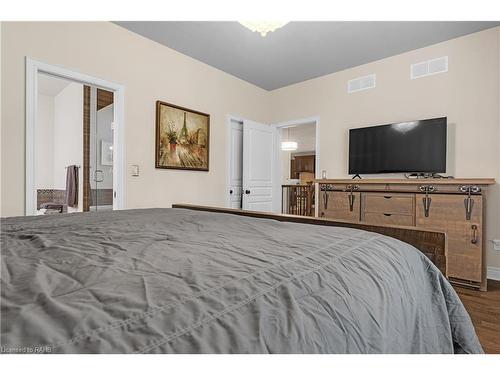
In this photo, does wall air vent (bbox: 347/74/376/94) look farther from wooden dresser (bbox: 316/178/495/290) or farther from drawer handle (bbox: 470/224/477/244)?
drawer handle (bbox: 470/224/477/244)

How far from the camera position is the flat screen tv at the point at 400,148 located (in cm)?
322

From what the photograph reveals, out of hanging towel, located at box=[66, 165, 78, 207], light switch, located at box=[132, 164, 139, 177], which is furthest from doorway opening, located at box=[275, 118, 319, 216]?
hanging towel, located at box=[66, 165, 78, 207]

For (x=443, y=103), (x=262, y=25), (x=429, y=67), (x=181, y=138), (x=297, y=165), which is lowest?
(x=181, y=138)

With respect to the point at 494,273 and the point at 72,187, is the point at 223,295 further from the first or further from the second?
the point at 72,187

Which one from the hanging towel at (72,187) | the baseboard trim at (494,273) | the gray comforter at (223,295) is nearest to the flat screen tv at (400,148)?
the baseboard trim at (494,273)

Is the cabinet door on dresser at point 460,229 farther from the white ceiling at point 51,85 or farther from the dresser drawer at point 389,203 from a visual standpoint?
the white ceiling at point 51,85

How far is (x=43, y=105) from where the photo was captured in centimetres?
555

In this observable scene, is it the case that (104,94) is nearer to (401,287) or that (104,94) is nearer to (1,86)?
(1,86)

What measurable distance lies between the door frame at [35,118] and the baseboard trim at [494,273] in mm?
4141

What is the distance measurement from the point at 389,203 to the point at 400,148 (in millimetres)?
804

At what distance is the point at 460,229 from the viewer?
9.03 feet

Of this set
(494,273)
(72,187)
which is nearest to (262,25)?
(494,273)
